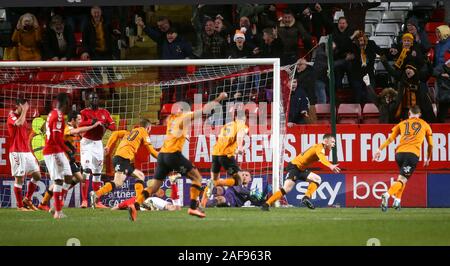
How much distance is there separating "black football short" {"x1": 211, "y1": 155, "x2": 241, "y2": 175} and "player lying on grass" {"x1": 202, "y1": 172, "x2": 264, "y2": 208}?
0.32m

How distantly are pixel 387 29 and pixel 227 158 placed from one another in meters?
3.41

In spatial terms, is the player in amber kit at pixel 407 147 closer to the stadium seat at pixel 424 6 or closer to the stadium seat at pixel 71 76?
the stadium seat at pixel 424 6

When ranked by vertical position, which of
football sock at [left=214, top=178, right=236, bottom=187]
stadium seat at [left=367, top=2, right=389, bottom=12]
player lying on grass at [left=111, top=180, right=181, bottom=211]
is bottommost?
player lying on grass at [left=111, top=180, right=181, bottom=211]

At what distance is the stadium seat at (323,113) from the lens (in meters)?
14.4

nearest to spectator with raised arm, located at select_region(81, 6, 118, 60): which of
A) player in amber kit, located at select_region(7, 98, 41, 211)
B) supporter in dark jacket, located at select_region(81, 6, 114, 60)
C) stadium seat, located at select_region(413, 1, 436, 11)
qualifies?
supporter in dark jacket, located at select_region(81, 6, 114, 60)

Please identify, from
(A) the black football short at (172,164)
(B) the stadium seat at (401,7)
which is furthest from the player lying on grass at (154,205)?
(B) the stadium seat at (401,7)

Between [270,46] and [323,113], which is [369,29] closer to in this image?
[323,113]

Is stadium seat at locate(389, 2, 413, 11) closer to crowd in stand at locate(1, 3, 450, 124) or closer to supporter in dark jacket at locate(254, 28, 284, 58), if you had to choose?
crowd in stand at locate(1, 3, 450, 124)

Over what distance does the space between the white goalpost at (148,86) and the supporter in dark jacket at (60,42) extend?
0.75ft

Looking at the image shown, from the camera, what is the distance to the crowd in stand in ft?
46.3

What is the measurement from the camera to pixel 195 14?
15211 mm

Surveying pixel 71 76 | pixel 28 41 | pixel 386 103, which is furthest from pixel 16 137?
pixel 386 103
